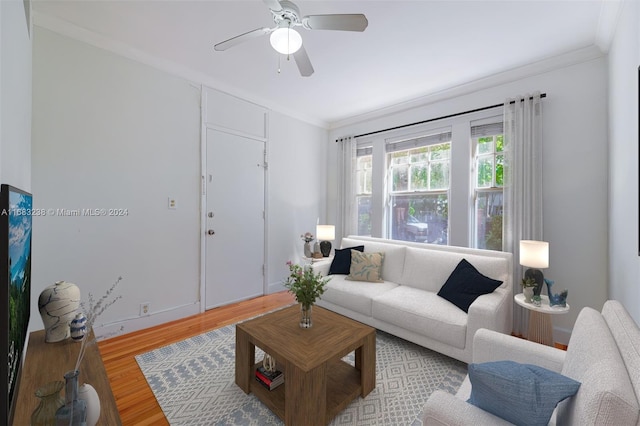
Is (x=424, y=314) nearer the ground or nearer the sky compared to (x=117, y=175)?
nearer the ground

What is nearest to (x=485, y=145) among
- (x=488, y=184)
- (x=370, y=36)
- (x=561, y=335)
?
(x=488, y=184)

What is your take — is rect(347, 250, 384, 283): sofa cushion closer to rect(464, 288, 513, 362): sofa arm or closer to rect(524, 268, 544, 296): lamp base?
Result: rect(464, 288, 513, 362): sofa arm

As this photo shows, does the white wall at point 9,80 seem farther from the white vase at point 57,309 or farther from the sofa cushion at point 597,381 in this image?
the sofa cushion at point 597,381

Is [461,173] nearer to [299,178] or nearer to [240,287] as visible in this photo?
[299,178]

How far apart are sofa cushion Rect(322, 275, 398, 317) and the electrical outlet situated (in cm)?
186

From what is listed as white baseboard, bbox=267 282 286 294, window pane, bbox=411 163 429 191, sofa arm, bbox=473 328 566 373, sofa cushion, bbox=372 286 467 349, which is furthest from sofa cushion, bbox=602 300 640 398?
white baseboard, bbox=267 282 286 294

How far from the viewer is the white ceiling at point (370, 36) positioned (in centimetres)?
207

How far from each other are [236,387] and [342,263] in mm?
1767

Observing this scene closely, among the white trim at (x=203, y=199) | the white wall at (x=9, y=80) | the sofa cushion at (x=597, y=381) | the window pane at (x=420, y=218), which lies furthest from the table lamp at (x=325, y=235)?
the white wall at (x=9, y=80)

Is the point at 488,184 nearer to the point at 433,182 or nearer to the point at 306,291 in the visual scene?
the point at 433,182

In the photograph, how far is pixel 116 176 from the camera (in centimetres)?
263

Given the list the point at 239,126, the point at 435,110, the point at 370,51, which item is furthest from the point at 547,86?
the point at 239,126

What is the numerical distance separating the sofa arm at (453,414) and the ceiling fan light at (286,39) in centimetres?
213

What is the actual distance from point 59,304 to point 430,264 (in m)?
2.99
